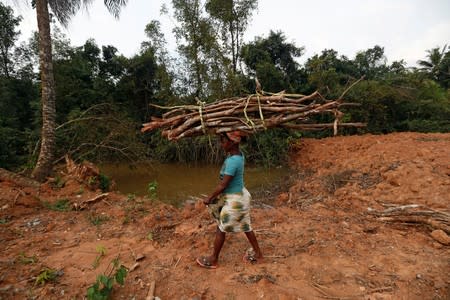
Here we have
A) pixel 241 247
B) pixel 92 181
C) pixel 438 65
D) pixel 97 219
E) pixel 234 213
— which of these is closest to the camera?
pixel 234 213

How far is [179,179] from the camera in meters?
8.96

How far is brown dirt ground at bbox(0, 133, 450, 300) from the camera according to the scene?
7.91 ft

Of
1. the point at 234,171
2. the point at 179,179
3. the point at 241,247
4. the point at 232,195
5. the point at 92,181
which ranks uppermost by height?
the point at 234,171

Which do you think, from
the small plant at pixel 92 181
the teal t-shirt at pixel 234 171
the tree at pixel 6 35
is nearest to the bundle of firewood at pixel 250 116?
the teal t-shirt at pixel 234 171

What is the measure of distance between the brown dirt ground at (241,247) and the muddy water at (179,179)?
6.82 ft

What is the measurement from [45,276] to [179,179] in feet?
21.2

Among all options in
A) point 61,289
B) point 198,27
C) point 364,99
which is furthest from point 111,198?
point 364,99

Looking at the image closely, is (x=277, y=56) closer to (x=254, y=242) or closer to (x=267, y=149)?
(x=267, y=149)

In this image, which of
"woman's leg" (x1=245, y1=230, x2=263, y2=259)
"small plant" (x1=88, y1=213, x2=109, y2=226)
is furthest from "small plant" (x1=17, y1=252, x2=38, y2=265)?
"woman's leg" (x1=245, y1=230, x2=263, y2=259)

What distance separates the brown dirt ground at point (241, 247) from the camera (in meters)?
2.41

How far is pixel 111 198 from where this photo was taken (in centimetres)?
504

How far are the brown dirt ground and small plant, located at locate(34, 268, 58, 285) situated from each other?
6 centimetres

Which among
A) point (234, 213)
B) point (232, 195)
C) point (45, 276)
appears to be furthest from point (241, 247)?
point (45, 276)

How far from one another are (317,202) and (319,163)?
4300mm
